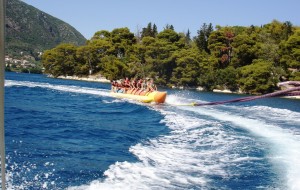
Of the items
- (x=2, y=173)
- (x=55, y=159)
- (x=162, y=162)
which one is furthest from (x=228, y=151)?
(x=2, y=173)

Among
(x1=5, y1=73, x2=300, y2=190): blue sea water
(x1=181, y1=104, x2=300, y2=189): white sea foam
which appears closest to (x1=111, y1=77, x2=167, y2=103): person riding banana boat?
(x1=181, y1=104, x2=300, y2=189): white sea foam

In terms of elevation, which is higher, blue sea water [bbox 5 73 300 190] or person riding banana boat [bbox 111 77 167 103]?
person riding banana boat [bbox 111 77 167 103]

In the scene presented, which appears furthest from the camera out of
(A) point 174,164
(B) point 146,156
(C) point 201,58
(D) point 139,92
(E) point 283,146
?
(C) point 201,58

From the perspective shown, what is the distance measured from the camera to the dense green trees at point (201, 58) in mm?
49072

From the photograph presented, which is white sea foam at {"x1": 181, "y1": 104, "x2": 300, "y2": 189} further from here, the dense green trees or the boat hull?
the dense green trees

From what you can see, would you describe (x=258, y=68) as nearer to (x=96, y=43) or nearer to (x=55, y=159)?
(x=96, y=43)

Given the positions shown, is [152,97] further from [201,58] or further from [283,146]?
[201,58]

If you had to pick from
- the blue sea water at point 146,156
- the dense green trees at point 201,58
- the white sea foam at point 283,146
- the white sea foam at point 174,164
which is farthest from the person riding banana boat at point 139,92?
the dense green trees at point 201,58

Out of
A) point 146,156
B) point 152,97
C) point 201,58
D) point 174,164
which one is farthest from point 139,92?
→ point 201,58

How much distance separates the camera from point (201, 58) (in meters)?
58.9

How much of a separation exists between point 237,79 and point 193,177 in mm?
49028

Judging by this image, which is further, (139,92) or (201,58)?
(201,58)

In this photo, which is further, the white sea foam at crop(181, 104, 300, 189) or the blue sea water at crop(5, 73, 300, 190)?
the white sea foam at crop(181, 104, 300, 189)

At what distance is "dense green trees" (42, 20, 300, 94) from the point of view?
49.1 meters
